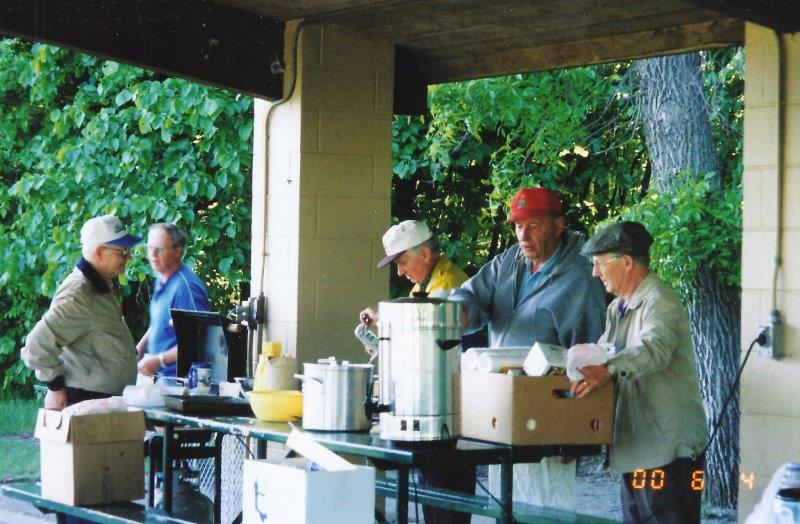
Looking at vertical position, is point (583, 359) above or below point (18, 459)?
above

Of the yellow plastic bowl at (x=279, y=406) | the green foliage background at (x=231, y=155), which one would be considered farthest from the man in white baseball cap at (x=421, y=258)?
the green foliage background at (x=231, y=155)

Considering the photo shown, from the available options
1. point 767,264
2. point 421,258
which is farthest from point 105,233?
point 767,264

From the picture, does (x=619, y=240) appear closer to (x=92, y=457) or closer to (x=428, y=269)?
(x=428, y=269)

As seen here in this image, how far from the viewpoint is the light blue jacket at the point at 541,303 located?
18.2ft

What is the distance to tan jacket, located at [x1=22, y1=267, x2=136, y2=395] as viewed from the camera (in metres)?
6.05

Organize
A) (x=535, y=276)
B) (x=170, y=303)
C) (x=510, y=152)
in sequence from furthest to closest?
(x=510, y=152), (x=170, y=303), (x=535, y=276)

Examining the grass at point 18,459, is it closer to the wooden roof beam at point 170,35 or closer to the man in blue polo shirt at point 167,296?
the man in blue polo shirt at point 167,296

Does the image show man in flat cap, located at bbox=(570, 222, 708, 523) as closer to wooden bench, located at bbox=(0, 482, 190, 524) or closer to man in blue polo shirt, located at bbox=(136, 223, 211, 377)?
wooden bench, located at bbox=(0, 482, 190, 524)

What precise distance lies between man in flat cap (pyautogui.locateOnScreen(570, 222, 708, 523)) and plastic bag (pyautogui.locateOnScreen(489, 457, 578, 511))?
62 cm

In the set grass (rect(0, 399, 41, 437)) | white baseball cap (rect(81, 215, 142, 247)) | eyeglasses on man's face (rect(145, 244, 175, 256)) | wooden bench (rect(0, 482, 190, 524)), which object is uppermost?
white baseball cap (rect(81, 215, 142, 247))

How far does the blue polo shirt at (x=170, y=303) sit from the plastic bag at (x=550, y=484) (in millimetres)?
2518

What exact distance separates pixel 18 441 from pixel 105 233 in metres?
6.84

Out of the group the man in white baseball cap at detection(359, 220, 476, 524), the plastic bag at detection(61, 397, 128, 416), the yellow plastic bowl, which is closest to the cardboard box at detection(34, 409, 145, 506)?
the plastic bag at detection(61, 397, 128, 416)

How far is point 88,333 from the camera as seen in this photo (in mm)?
6207
